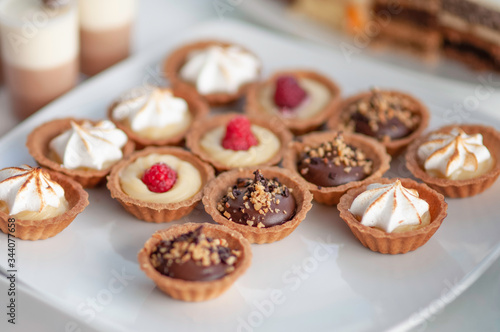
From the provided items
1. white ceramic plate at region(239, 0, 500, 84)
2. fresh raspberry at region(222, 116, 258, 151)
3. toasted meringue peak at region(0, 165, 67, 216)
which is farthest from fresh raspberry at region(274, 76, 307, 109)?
toasted meringue peak at region(0, 165, 67, 216)

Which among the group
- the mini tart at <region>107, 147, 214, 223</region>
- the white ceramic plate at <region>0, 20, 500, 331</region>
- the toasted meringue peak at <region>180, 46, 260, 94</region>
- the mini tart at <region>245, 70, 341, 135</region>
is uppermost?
the toasted meringue peak at <region>180, 46, 260, 94</region>

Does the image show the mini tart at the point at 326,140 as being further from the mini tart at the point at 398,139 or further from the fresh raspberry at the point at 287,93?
the fresh raspberry at the point at 287,93

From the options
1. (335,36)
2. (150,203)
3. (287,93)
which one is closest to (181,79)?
(287,93)

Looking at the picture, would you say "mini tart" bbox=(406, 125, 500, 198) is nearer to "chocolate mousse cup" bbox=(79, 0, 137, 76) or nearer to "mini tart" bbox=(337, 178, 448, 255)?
"mini tart" bbox=(337, 178, 448, 255)

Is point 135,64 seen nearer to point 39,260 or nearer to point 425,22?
point 39,260

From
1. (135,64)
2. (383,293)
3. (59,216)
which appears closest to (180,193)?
(59,216)
